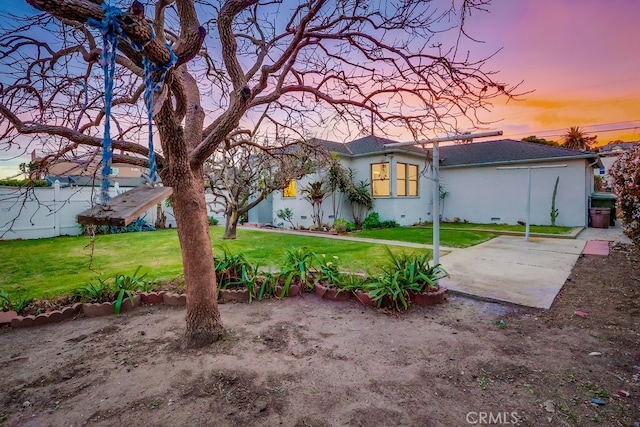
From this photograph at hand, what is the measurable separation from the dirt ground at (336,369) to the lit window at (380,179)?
33.5ft

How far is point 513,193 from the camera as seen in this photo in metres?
14.3

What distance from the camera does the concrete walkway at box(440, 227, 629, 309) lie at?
459 cm

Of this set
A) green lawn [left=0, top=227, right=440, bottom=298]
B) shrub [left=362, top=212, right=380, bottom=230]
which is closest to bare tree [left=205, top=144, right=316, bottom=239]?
green lawn [left=0, top=227, right=440, bottom=298]

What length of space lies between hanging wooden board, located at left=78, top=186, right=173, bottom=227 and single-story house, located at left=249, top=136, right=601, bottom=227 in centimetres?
1135

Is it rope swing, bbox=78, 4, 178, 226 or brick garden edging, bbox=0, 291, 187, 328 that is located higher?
rope swing, bbox=78, 4, 178, 226

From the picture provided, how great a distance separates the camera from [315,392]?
A: 7.77 ft

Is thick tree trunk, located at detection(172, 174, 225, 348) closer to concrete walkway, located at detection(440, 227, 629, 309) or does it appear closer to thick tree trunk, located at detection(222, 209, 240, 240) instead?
concrete walkway, located at detection(440, 227, 629, 309)

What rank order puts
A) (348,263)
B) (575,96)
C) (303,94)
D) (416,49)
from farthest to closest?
(575,96) → (348,263) → (303,94) → (416,49)

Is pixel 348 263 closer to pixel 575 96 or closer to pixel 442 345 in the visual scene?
pixel 442 345

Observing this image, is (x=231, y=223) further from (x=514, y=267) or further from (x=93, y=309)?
(x=514, y=267)

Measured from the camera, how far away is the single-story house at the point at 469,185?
1309 centimetres

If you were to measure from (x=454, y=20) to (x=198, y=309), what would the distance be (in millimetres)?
4085

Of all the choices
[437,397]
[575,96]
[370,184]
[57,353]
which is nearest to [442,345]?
[437,397]

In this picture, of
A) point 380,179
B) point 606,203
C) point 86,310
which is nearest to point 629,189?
point 86,310
